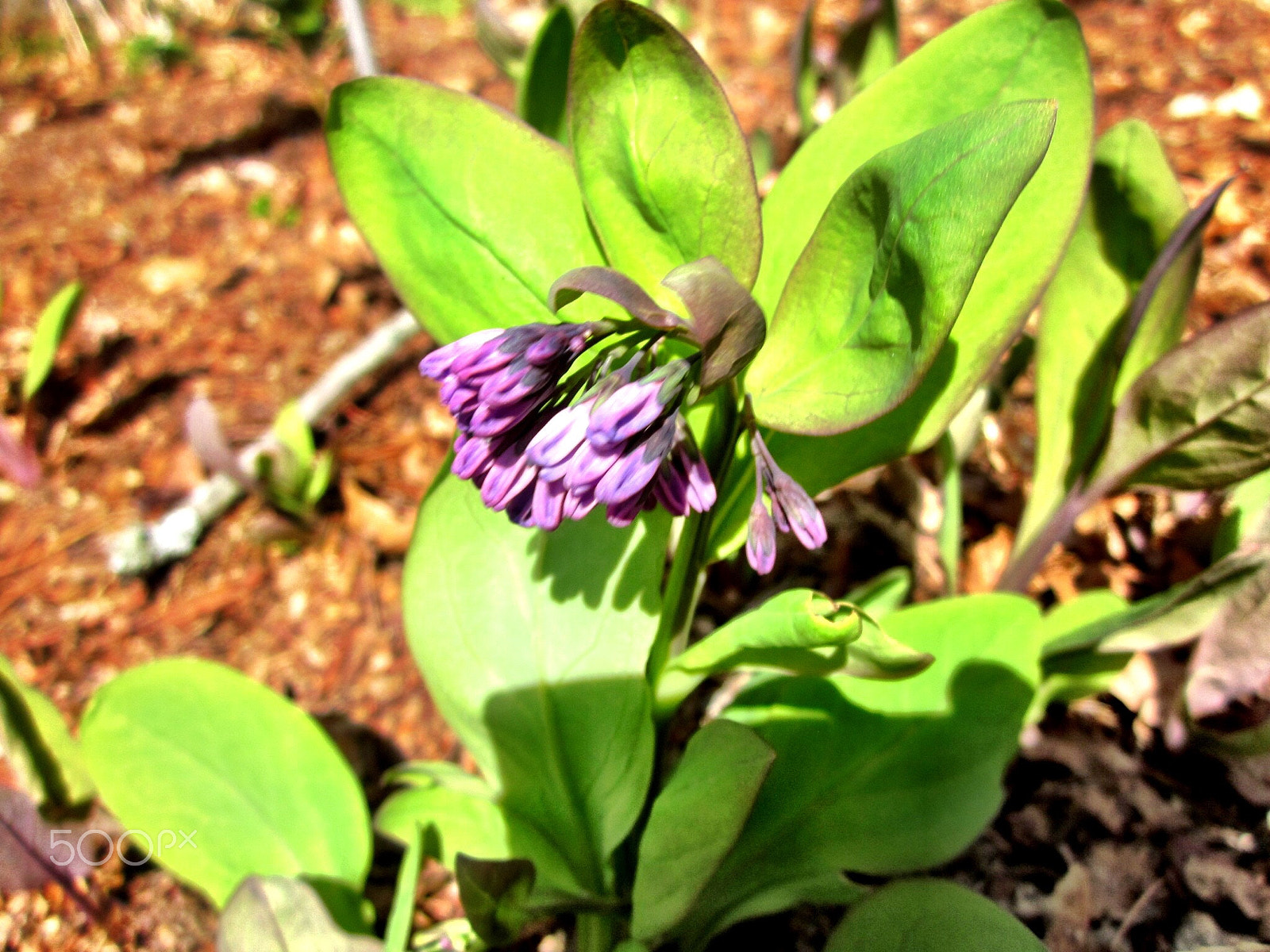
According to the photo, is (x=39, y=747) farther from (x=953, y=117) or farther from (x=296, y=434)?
(x=953, y=117)

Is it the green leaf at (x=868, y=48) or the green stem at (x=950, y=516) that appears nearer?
the green stem at (x=950, y=516)

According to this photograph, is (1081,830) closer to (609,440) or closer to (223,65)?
(609,440)

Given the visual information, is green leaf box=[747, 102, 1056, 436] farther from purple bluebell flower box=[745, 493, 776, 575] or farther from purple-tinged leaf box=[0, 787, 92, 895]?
purple-tinged leaf box=[0, 787, 92, 895]

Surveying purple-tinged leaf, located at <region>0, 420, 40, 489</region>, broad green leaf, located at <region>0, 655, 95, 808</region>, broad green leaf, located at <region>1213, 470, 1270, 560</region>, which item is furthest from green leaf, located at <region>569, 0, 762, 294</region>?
purple-tinged leaf, located at <region>0, 420, 40, 489</region>

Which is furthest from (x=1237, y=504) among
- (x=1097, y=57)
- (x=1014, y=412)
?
(x=1097, y=57)

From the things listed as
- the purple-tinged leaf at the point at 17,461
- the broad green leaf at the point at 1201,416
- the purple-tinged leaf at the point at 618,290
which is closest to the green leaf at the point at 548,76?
the purple-tinged leaf at the point at 618,290

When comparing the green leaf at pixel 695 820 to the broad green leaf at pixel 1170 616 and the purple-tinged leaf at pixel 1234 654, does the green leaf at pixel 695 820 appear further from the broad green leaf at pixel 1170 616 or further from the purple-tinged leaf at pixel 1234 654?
the purple-tinged leaf at pixel 1234 654
